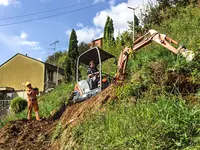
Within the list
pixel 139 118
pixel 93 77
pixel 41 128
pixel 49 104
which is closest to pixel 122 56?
pixel 93 77

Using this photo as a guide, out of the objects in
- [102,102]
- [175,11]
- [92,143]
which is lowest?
[92,143]

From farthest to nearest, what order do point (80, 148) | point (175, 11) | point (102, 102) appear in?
1. point (175, 11)
2. point (102, 102)
3. point (80, 148)

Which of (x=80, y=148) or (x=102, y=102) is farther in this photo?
(x=102, y=102)

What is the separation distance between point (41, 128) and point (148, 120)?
17.0 ft

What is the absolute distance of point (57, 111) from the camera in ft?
36.9

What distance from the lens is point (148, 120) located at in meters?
4.85

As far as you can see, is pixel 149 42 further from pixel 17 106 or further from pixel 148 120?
pixel 17 106

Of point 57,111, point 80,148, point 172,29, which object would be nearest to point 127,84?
point 80,148

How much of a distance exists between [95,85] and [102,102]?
257 centimetres

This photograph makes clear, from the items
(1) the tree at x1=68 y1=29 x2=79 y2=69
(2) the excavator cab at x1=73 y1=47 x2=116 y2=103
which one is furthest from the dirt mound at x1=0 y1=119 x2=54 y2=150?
(1) the tree at x1=68 y1=29 x2=79 y2=69

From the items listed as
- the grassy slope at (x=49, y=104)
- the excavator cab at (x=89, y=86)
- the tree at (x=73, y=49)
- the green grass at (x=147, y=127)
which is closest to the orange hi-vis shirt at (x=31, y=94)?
the grassy slope at (x=49, y=104)

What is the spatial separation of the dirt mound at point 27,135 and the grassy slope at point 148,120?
2113mm

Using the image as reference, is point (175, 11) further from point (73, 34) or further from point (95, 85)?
point (73, 34)

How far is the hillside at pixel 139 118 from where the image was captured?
445 cm
